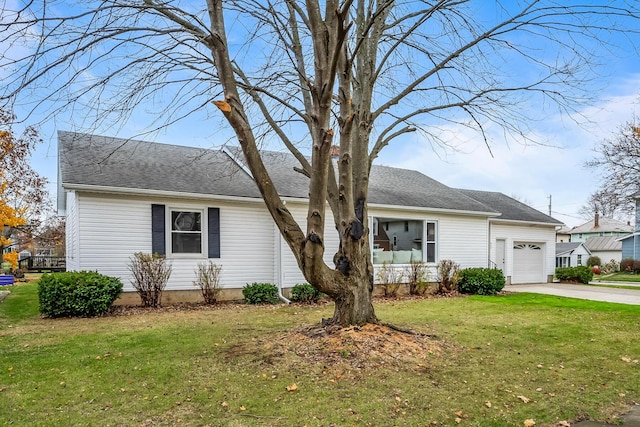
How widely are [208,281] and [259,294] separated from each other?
1.36 meters

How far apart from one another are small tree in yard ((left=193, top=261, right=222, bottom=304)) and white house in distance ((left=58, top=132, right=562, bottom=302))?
201mm

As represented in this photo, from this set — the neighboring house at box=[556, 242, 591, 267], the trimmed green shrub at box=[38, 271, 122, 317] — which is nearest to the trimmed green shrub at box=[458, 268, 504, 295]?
the trimmed green shrub at box=[38, 271, 122, 317]

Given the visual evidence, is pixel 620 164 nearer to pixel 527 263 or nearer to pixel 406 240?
pixel 527 263

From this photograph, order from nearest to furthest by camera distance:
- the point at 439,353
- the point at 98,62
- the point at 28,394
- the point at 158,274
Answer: the point at 28,394
the point at 98,62
the point at 439,353
the point at 158,274

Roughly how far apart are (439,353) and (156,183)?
791 centimetres

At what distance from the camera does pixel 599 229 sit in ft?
157

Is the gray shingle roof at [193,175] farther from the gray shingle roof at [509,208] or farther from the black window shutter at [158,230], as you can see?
the black window shutter at [158,230]

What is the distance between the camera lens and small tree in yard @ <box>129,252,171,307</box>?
9555 mm

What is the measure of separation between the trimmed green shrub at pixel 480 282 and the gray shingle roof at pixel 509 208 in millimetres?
3740

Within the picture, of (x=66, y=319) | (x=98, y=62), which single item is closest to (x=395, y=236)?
(x=66, y=319)

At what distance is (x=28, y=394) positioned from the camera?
4.00 meters

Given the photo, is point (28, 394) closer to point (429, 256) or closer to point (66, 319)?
Result: point (66, 319)

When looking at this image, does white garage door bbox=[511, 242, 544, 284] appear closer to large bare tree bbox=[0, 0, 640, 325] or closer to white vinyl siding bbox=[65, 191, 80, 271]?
large bare tree bbox=[0, 0, 640, 325]

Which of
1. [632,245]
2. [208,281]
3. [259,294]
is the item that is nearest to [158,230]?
[208,281]
